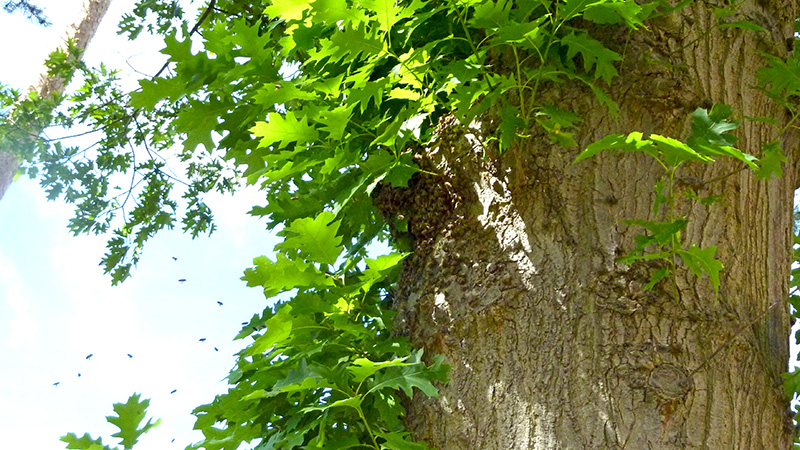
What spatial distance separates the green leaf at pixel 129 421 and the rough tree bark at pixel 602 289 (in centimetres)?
52

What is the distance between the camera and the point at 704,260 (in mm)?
1278

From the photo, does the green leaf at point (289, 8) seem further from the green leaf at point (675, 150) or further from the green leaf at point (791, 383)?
the green leaf at point (791, 383)

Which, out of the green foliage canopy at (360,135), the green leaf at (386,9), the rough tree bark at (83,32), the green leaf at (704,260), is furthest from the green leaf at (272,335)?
the rough tree bark at (83,32)

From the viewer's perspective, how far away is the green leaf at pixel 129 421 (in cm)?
140

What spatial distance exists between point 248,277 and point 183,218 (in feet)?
8.70

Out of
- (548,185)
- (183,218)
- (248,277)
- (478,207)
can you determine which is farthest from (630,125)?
(183,218)

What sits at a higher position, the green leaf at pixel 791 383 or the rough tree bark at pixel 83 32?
the rough tree bark at pixel 83 32

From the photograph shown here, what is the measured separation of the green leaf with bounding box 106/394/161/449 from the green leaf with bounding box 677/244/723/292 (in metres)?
1.05

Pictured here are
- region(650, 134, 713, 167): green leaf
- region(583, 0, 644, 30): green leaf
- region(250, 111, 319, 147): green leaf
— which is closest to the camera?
region(650, 134, 713, 167): green leaf

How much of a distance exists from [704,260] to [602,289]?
18cm

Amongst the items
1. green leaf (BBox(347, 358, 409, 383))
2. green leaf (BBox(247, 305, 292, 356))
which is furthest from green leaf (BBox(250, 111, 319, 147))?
green leaf (BBox(347, 358, 409, 383))

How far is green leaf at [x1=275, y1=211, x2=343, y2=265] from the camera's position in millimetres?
1382

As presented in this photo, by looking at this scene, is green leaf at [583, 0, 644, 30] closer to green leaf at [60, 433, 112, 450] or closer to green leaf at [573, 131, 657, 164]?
green leaf at [573, 131, 657, 164]

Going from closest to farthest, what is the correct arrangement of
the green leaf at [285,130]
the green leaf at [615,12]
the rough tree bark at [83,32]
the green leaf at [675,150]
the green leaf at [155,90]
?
the green leaf at [675,150] < the green leaf at [615,12] < the green leaf at [285,130] < the green leaf at [155,90] < the rough tree bark at [83,32]
